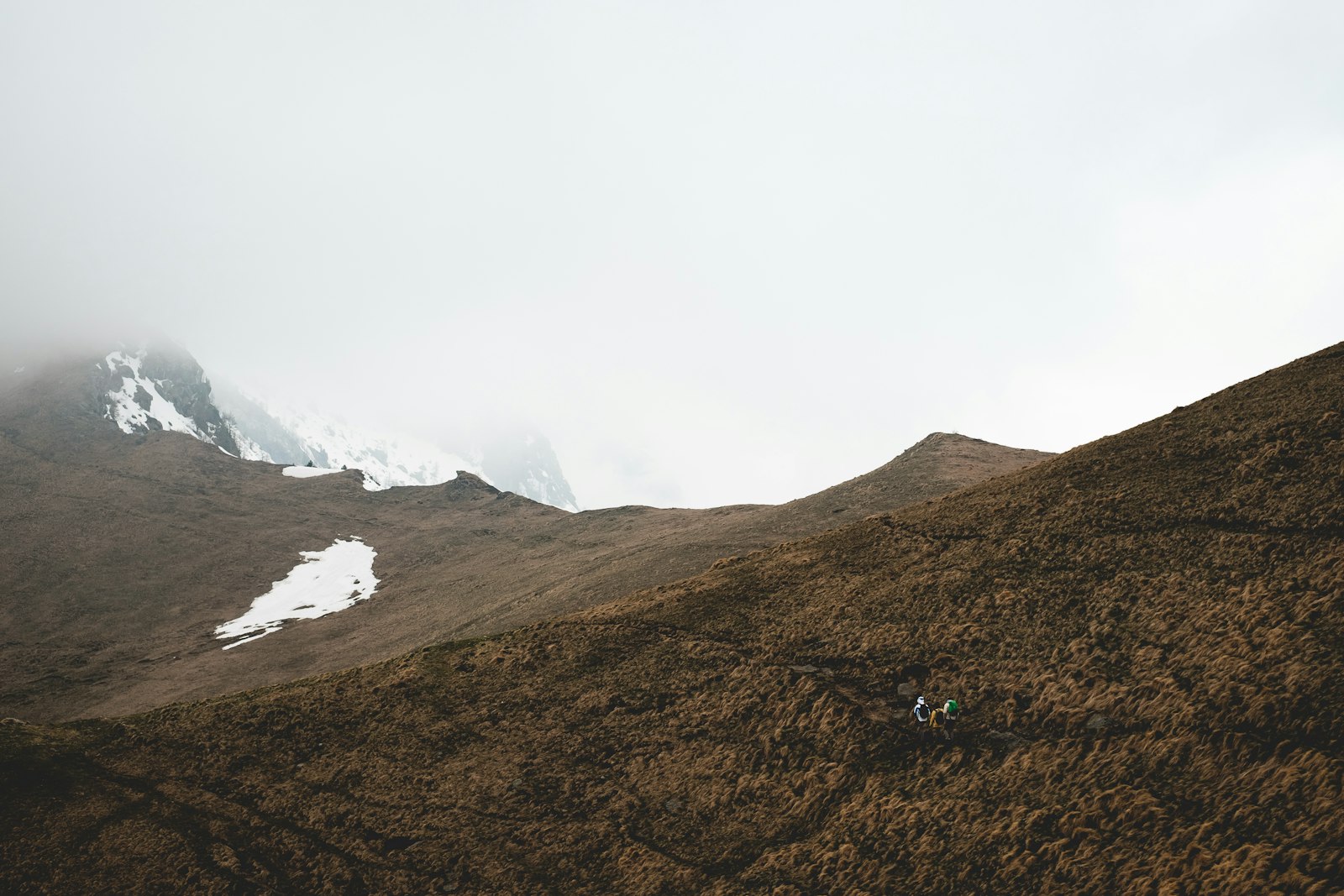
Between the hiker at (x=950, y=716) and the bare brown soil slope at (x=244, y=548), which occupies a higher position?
the bare brown soil slope at (x=244, y=548)

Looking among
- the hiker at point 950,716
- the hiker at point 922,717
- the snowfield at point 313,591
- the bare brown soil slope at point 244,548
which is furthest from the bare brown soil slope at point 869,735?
the snowfield at point 313,591

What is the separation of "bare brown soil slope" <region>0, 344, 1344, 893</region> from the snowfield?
2740 inches

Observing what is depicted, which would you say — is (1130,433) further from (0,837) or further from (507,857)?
(0,837)

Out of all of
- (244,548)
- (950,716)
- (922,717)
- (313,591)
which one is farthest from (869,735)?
(244,548)

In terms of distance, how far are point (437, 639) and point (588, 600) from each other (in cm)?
1929

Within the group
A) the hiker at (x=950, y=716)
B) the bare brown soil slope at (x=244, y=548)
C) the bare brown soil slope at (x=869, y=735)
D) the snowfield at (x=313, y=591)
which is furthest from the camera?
the snowfield at (x=313, y=591)

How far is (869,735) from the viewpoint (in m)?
26.0

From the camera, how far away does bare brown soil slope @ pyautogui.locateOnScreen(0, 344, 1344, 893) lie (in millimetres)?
18594

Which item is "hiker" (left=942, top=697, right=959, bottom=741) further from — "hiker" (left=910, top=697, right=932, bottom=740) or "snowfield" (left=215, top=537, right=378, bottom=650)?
"snowfield" (left=215, top=537, right=378, bottom=650)

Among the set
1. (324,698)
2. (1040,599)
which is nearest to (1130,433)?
(1040,599)

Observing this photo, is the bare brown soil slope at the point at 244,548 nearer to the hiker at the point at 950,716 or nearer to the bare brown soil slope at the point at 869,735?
the bare brown soil slope at the point at 869,735

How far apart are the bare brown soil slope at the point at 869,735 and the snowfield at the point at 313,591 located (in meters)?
69.6

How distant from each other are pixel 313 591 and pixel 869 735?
11455cm

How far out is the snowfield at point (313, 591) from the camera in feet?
325
